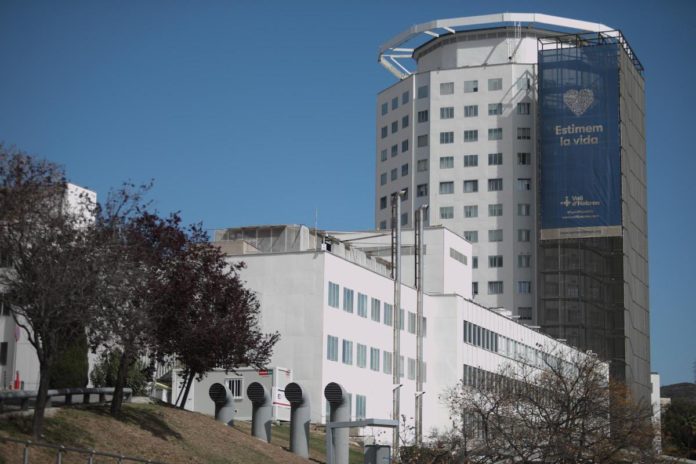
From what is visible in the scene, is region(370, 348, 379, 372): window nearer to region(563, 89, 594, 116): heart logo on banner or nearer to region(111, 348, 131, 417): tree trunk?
region(111, 348, 131, 417): tree trunk

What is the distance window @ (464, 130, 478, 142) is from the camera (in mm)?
142375

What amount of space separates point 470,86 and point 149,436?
109 metres

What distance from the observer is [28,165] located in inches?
1404

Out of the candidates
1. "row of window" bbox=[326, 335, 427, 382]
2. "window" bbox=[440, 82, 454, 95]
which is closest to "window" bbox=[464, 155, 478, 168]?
"window" bbox=[440, 82, 454, 95]

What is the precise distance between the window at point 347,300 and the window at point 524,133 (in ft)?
226

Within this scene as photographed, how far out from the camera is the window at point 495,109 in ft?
466

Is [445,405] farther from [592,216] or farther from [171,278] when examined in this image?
[592,216]

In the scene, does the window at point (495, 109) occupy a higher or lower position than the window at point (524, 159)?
higher

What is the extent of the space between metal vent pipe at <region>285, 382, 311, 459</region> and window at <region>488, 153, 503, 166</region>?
96.1 metres

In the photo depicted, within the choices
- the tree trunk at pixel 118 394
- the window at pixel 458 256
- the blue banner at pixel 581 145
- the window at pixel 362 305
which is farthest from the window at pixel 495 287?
the tree trunk at pixel 118 394

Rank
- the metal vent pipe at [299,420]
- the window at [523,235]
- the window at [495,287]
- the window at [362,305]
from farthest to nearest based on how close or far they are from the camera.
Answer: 1. the window at [523,235]
2. the window at [495,287]
3. the window at [362,305]
4. the metal vent pipe at [299,420]

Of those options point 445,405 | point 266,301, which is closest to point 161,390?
point 266,301

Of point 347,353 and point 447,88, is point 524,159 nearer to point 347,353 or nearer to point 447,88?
point 447,88

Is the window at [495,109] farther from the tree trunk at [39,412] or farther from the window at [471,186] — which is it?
the tree trunk at [39,412]
